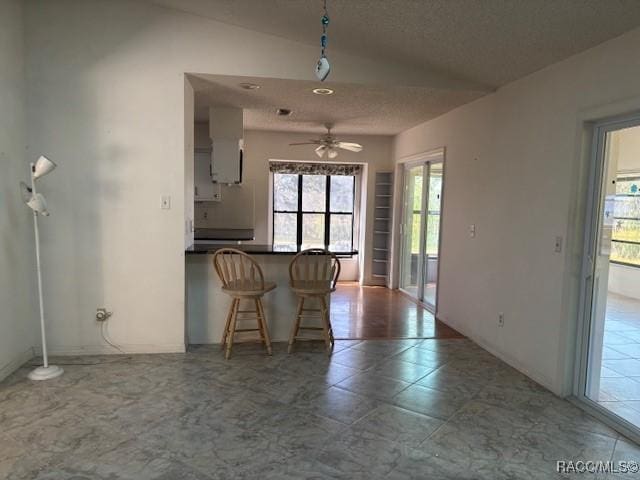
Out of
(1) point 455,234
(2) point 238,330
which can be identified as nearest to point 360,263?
(1) point 455,234

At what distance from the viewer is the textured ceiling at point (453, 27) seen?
101 inches

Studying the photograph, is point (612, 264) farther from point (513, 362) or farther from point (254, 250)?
point (254, 250)

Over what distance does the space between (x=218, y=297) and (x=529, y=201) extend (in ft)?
9.25

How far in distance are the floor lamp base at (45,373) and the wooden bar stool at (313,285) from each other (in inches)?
71.7

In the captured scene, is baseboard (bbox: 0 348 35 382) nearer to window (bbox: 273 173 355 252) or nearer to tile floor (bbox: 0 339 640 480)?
tile floor (bbox: 0 339 640 480)

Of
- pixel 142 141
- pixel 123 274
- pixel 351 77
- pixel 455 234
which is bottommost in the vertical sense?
pixel 123 274

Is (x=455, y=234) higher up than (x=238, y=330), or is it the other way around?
(x=455, y=234)

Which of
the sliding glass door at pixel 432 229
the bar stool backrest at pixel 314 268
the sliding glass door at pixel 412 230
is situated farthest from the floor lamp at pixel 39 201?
the sliding glass door at pixel 412 230

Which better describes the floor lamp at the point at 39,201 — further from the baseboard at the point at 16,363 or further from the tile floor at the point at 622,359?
the tile floor at the point at 622,359

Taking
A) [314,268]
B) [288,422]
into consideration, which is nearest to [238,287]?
[314,268]

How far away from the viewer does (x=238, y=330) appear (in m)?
3.88

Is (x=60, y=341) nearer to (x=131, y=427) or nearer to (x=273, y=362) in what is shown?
(x=131, y=427)

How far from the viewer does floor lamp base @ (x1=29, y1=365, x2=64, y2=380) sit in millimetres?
3205

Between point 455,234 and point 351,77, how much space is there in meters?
2.11
